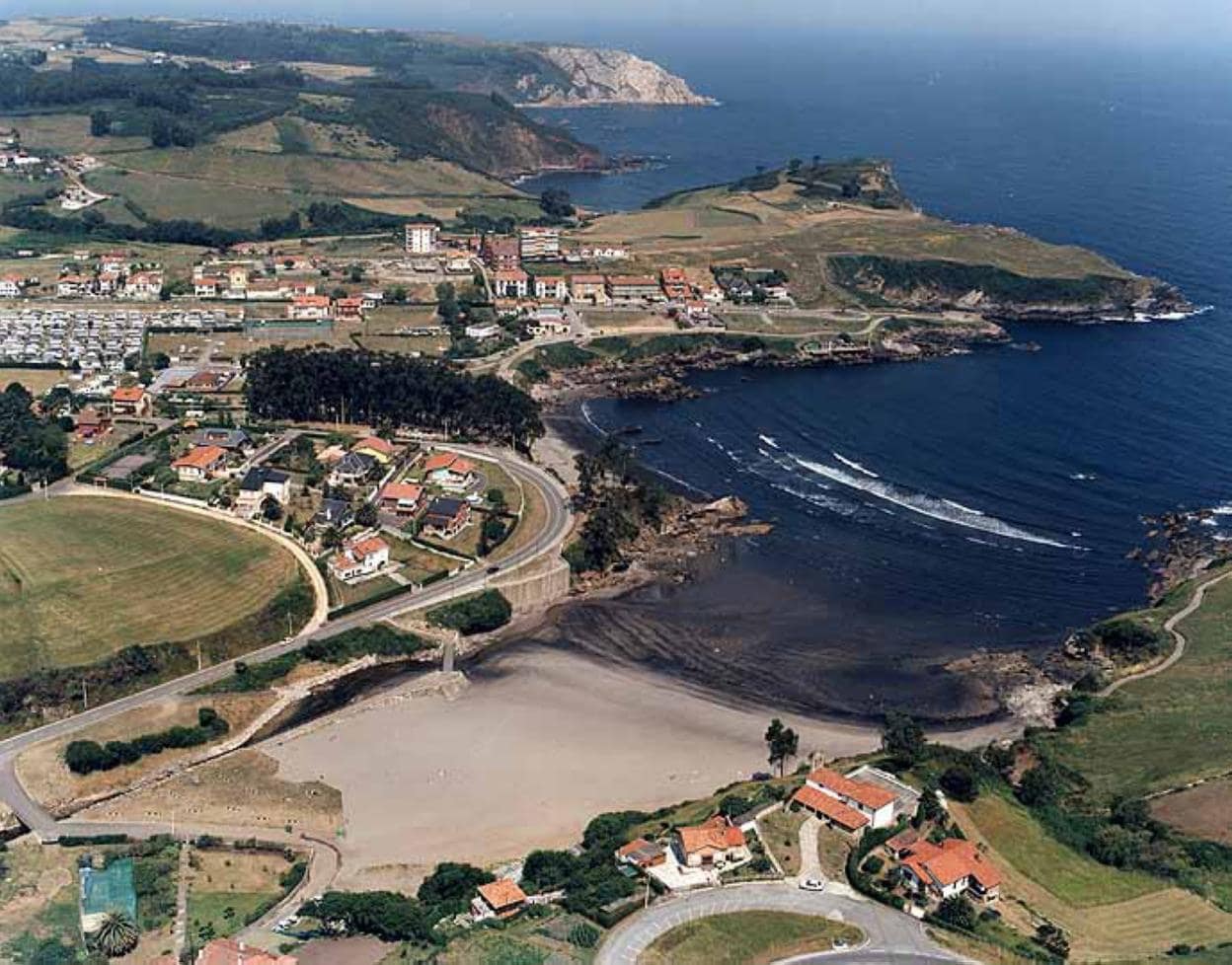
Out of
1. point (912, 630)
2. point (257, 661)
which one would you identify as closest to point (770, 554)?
point (912, 630)

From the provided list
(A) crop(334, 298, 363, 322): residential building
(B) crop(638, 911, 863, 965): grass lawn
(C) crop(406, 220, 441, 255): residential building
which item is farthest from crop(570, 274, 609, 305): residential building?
(B) crop(638, 911, 863, 965): grass lawn

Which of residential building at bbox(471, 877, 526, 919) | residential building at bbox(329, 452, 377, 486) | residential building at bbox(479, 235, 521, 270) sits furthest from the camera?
residential building at bbox(479, 235, 521, 270)

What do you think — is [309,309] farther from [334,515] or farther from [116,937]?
[116,937]

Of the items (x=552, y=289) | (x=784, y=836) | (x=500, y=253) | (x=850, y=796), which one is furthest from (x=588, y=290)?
A: (x=784, y=836)

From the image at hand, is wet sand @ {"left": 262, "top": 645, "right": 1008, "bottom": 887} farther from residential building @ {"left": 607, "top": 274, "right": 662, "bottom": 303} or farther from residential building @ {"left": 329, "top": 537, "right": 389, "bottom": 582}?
residential building @ {"left": 607, "top": 274, "right": 662, "bottom": 303}

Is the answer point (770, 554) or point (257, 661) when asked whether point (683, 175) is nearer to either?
point (770, 554)

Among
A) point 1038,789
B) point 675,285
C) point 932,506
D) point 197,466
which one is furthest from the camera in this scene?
point 675,285
